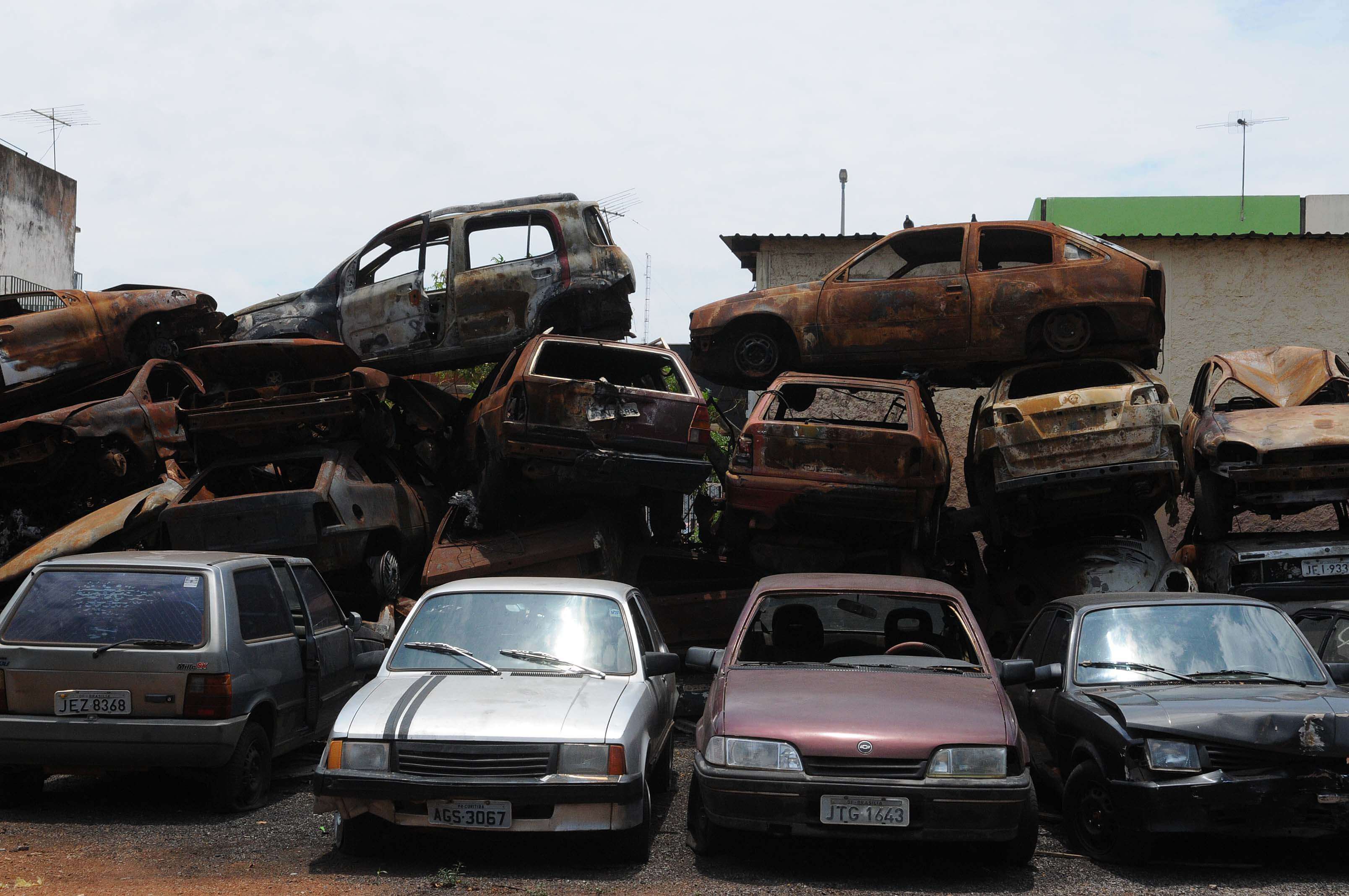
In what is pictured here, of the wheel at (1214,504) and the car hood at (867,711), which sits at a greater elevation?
the wheel at (1214,504)

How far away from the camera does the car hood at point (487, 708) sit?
5.41m

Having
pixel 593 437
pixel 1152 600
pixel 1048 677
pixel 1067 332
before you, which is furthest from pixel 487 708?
pixel 1067 332

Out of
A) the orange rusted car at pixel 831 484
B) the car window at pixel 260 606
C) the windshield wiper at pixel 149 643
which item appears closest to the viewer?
the windshield wiper at pixel 149 643

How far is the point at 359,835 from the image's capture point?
5562 mm

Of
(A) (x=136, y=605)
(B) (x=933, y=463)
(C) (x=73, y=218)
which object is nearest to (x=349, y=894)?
(A) (x=136, y=605)

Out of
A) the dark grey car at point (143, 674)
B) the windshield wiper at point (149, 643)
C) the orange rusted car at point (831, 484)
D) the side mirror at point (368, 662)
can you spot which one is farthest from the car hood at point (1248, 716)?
the windshield wiper at point (149, 643)

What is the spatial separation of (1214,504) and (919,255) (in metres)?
3.59

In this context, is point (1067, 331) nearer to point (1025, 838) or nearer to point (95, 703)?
point (1025, 838)

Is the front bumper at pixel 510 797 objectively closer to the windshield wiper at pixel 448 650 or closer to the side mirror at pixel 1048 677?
the windshield wiper at pixel 448 650

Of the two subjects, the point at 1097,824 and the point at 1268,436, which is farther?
the point at 1268,436

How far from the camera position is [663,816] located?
257 inches

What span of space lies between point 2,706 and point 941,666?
461 cm

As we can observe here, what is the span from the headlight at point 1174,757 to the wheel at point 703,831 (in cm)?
188

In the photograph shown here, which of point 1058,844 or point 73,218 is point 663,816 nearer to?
point 1058,844
